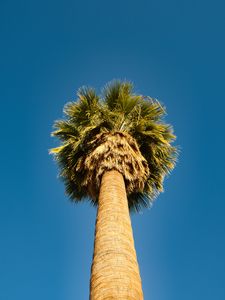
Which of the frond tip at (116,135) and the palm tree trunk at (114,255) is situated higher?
the frond tip at (116,135)

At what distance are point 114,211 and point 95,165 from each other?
8.28 feet

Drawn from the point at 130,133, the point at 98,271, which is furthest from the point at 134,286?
the point at 130,133

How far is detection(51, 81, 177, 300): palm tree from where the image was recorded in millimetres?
6488

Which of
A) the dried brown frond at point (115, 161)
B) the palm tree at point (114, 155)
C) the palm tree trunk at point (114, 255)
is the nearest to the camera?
the palm tree trunk at point (114, 255)

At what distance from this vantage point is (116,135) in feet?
31.4

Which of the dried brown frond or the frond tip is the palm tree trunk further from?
the frond tip

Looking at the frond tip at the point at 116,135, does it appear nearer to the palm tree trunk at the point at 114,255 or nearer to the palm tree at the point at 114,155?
the palm tree at the point at 114,155

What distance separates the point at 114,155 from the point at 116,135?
3.37 feet

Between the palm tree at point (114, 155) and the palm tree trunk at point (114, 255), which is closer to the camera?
the palm tree trunk at point (114, 255)

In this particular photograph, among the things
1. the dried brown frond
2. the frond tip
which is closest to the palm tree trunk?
the dried brown frond

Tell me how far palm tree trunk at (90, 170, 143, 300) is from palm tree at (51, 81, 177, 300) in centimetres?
2

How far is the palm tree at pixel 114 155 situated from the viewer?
21.3 feet

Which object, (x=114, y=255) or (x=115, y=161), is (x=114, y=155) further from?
(x=114, y=255)

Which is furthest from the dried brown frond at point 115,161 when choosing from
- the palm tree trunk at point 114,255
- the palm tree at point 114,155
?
the palm tree trunk at point 114,255
